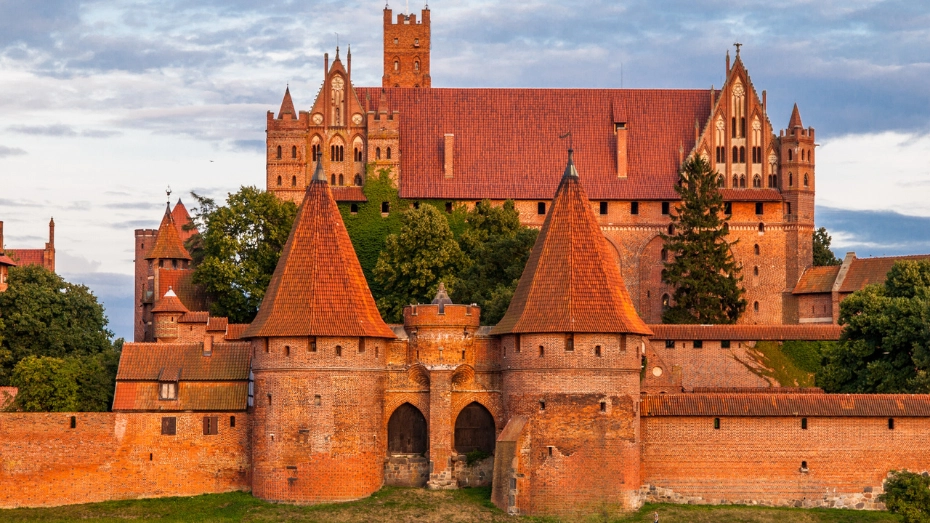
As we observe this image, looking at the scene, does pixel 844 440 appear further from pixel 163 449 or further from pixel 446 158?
pixel 446 158

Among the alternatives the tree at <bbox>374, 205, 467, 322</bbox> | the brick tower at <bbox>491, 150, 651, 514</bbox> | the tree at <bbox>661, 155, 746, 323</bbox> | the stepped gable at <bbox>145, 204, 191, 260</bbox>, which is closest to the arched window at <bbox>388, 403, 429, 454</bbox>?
the brick tower at <bbox>491, 150, 651, 514</bbox>

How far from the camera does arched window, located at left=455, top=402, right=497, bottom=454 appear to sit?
186 ft

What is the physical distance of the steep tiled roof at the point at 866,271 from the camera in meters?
77.2

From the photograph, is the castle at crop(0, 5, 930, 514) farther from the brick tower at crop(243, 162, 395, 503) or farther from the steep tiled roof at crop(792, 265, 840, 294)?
the steep tiled roof at crop(792, 265, 840, 294)

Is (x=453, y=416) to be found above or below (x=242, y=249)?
below

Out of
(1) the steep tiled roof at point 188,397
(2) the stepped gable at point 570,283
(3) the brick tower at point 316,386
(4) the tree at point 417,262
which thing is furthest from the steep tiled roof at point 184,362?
(4) the tree at point 417,262

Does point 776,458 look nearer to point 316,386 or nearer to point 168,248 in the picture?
point 316,386

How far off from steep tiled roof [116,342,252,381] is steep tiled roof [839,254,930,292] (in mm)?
30534

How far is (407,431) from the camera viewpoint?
5700cm

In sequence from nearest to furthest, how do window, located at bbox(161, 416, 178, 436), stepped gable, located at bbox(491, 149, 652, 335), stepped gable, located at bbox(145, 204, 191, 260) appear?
stepped gable, located at bbox(491, 149, 652, 335) → window, located at bbox(161, 416, 178, 436) → stepped gable, located at bbox(145, 204, 191, 260)

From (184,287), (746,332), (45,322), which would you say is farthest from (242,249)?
(746,332)

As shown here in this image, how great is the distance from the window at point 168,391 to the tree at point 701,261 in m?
27.0

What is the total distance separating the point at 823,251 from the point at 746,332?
30.5m

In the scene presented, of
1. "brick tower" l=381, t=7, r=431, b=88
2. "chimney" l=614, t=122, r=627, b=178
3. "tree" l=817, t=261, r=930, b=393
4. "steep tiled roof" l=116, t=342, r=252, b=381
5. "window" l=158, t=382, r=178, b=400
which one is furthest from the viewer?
"brick tower" l=381, t=7, r=431, b=88
